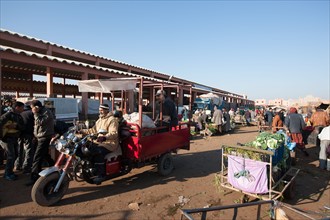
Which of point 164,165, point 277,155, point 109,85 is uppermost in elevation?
point 109,85

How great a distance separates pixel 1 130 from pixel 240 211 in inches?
213

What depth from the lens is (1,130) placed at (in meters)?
4.80

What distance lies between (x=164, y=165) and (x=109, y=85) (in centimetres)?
262

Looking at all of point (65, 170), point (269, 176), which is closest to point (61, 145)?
point (65, 170)

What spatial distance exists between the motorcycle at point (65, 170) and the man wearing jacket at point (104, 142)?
0.33ft

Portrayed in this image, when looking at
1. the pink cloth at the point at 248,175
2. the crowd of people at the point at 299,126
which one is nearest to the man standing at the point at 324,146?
the crowd of people at the point at 299,126

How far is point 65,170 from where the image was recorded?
3.97m

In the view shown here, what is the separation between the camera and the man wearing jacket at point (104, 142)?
4309 millimetres

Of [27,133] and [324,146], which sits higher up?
[27,133]

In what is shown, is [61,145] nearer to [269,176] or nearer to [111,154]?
[111,154]

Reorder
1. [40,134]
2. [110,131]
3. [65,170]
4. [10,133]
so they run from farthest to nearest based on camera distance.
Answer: [10,133], [40,134], [110,131], [65,170]

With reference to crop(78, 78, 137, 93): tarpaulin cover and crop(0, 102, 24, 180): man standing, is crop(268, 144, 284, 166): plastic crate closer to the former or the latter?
crop(78, 78, 137, 93): tarpaulin cover

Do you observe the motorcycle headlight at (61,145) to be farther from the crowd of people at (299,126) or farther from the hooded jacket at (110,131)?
the crowd of people at (299,126)

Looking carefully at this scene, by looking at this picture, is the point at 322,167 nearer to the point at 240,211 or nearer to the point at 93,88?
the point at 240,211
